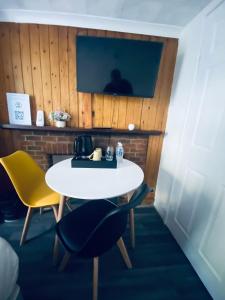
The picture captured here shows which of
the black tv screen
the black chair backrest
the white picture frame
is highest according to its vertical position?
the black tv screen

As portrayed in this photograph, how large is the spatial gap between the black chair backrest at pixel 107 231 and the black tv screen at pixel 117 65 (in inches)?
46.3

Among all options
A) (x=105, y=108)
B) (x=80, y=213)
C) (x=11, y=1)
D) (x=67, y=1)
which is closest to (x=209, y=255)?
(x=80, y=213)

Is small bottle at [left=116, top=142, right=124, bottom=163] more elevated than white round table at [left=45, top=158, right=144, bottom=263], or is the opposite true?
small bottle at [left=116, top=142, right=124, bottom=163]

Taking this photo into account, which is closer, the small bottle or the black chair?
the black chair

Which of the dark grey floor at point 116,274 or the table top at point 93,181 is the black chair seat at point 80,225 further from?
the dark grey floor at point 116,274

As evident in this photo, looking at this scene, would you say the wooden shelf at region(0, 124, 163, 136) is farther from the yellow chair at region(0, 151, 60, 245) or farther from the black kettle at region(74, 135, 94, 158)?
the yellow chair at region(0, 151, 60, 245)

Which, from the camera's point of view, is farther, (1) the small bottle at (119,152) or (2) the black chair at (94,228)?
(1) the small bottle at (119,152)

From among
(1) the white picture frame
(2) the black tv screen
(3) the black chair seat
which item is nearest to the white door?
(2) the black tv screen

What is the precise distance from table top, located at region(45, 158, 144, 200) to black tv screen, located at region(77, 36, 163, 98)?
0.86 metres

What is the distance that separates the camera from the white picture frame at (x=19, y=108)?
1.65 m

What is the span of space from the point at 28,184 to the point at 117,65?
1.49 metres

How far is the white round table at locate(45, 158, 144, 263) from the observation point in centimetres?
102

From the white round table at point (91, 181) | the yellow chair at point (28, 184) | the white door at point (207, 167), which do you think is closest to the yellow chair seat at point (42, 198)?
the yellow chair at point (28, 184)

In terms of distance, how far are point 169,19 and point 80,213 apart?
2.04m
